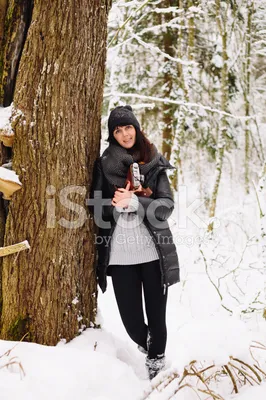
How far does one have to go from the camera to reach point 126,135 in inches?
99.1

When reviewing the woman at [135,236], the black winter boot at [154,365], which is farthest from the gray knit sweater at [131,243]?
the black winter boot at [154,365]

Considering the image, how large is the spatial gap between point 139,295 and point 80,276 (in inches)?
16.5

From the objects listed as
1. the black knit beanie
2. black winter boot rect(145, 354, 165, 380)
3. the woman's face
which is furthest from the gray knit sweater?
black winter boot rect(145, 354, 165, 380)

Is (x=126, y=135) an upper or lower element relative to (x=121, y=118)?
lower

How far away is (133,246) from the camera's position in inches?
94.7

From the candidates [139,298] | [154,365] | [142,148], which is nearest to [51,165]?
[142,148]

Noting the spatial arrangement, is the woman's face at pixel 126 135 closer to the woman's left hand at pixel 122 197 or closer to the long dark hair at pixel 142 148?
the long dark hair at pixel 142 148

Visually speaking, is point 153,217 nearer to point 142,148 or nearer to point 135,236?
point 135,236

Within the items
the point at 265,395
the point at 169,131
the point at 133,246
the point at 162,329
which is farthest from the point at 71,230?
the point at 169,131

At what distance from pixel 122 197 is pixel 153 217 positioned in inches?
9.8

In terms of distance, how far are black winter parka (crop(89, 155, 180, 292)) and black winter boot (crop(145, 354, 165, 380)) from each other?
527 mm

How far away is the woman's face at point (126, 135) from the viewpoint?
2.52 metres

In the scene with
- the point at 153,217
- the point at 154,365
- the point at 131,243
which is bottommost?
the point at 154,365

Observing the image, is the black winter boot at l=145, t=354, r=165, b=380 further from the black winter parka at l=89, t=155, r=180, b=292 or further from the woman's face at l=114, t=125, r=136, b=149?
the woman's face at l=114, t=125, r=136, b=149
